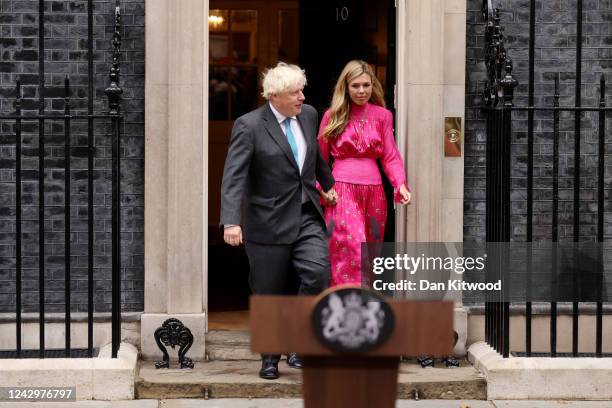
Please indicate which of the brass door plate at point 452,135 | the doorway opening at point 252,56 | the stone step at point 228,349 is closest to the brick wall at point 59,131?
the stone step at point 228,349

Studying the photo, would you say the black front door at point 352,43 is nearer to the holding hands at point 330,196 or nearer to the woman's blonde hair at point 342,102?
the woman's blonde hair at point 342,102

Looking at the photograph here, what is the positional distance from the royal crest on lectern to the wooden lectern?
0.02 metres

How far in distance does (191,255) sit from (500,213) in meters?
1.94

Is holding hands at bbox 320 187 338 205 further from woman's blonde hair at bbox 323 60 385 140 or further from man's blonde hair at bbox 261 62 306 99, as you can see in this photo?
man's blonde hair at bbox 261 62 306 99

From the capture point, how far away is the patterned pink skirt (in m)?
7.21

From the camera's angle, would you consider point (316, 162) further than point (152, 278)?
No

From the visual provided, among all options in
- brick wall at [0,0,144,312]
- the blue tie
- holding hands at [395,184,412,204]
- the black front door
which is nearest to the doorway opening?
the black front door

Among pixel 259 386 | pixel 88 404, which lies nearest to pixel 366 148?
pixel 259 386

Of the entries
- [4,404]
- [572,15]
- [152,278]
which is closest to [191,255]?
[152,278]

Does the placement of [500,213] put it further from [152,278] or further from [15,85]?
[15,85]

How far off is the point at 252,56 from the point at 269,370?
6.24 m

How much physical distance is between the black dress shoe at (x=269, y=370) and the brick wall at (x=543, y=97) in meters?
1.60

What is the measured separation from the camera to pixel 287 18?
12.7 meters

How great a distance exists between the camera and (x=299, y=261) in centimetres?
687
